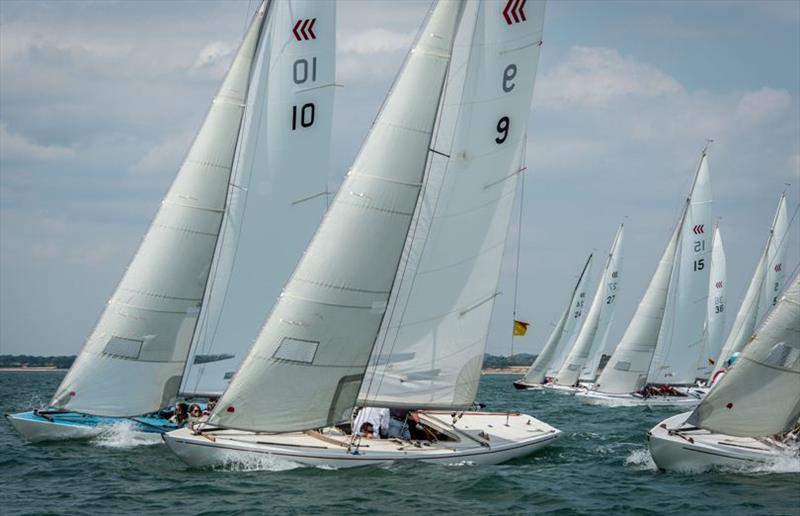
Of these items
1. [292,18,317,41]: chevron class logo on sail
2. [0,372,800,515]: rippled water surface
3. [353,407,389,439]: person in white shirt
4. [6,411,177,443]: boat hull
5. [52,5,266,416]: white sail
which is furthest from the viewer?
[292,18,317,41]: chevron class logo on sail

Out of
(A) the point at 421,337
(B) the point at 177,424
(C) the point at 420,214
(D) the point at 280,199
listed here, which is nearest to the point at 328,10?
(D) the point at 280,199

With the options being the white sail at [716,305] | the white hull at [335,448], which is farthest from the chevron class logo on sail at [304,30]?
the white sail at [716,305]

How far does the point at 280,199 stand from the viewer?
27375mm

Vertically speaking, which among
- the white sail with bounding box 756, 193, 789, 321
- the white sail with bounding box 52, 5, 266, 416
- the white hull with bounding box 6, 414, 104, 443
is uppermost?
the white sail with bounding box 756, 193, 789, 321

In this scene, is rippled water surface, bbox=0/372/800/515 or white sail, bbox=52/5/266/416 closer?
rippled water surface, bbox=0/372/800/515

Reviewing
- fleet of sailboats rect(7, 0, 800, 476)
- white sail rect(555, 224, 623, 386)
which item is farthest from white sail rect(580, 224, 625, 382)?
fleet of sailboats rect(7, 0, 800, 476)

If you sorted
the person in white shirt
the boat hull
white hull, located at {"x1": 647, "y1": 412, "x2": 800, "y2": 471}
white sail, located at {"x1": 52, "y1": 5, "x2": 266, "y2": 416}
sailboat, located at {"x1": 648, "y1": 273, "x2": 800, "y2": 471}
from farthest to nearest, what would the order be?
the boat hull → white sail, located at {"x1": 52, "y1": 5, "x2": 266, "y2": 416} → the person in white shirt → sailboat, located at {"x1": 648, "y1": 273, "x2": 800, "y2": 471} → white hull, located at {"x1": 647, "y1": 412, "x2": 800, "y2": 471}

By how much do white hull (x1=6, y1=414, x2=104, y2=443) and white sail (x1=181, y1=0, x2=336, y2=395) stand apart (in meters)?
2.47

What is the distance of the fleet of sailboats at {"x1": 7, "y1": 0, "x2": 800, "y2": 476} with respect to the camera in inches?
846

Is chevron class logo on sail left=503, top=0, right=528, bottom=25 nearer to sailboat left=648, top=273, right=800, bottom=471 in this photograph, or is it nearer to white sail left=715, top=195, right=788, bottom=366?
sailboat left=648, top=273, right=800, bottom=471

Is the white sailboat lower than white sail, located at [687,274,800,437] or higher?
higher

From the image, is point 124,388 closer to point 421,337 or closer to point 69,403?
point 69,403

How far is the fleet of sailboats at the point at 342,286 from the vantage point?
21.5m

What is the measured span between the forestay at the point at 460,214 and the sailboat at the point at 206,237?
5.25 meters
